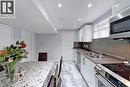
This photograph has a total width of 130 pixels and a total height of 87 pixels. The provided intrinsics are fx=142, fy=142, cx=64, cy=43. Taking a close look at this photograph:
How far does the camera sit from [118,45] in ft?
11.7

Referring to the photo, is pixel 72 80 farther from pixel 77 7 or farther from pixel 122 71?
pixel 122 71

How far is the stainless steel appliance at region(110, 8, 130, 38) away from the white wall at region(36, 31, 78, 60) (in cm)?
811

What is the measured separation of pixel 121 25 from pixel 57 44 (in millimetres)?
8562

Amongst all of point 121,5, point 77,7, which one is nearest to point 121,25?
point 121,5

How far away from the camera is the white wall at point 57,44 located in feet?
34.3

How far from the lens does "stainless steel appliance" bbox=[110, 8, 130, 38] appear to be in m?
1.94

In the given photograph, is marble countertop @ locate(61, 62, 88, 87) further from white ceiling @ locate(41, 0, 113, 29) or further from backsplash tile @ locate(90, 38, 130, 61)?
white ceiling @ locate(41, 0, 113, 29)

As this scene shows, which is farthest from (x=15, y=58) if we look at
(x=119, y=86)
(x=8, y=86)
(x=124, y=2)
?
(x=124, y=2)

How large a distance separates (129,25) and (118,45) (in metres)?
1.76

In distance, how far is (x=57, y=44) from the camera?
10.6 meters

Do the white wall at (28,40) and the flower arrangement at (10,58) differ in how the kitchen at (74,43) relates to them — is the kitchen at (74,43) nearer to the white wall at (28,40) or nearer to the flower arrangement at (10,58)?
the flower arrangement at (10,58)

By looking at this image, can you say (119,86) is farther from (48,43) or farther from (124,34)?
(48,43)

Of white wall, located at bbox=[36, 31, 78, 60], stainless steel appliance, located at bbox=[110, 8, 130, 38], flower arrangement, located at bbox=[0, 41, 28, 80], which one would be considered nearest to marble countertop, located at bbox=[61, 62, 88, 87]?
stainless steel appliance, located at bbox=[110, 8, 130, 38]

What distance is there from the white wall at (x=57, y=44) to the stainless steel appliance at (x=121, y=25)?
8.11 meters
